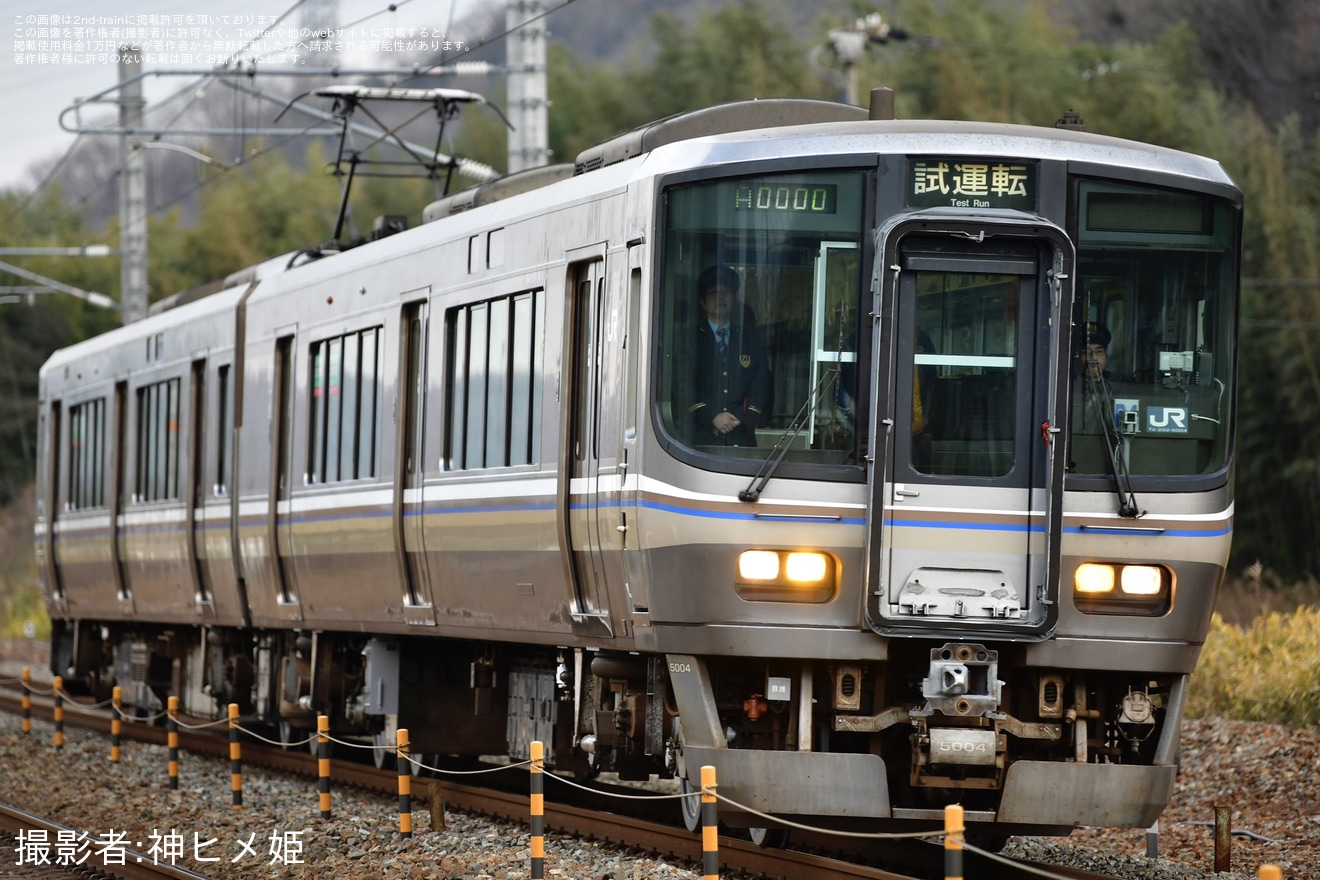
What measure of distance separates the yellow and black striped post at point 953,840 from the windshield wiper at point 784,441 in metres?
2.24

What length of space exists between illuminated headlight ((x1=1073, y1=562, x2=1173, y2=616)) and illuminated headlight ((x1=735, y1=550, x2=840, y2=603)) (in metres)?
1.03

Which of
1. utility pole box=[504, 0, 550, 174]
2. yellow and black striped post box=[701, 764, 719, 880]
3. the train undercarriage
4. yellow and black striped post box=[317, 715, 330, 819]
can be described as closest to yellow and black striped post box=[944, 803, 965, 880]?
yellow and black striped post box=[701, 764, 719, 880]

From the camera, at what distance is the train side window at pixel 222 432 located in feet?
53.1

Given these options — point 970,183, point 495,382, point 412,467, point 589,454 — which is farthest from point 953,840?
point 412,467

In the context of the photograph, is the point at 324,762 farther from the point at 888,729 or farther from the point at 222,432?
the point at 222,432

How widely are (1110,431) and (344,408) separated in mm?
5900

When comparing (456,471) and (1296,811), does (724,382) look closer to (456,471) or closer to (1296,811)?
(456,471)

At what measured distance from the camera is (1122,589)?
913 centimetres

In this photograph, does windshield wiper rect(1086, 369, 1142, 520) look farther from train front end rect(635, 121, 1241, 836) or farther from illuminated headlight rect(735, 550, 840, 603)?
illuminated headlight rect(735, 550, 840, 603)

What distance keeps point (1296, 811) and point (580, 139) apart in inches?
1317

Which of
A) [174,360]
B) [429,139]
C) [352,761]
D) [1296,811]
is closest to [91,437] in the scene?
[174,360]

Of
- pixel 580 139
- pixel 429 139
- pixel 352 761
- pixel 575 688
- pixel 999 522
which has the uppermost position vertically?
pixel 429 139

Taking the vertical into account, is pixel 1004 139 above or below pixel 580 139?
below

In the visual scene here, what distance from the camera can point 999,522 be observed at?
8914 millimetres
